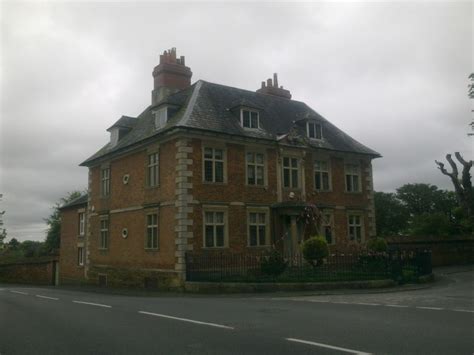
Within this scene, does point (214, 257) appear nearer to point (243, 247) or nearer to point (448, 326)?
point (243, 247)

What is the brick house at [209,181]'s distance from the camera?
2429 cm

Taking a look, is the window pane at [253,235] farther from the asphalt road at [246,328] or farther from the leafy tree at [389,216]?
the leafy tree at [389,216]

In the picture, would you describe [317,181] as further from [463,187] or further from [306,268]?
[463,187]

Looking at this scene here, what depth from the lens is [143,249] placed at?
26.3 metres

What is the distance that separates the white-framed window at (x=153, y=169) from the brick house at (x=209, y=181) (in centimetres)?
6

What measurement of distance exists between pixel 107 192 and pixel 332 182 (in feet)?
48.3

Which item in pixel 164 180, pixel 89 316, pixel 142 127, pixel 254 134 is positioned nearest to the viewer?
pixel 89 316

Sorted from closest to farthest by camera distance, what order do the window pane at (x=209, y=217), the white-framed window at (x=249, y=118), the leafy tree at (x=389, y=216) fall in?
the window pane at (x=209, y=217) < the white-framed window at (x=249, y=118) < the leafy tree at (x=389, y=216)

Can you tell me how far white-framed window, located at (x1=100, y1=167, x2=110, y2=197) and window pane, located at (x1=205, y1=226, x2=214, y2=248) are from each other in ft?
32.0

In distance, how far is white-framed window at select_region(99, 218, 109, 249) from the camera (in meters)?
30.8

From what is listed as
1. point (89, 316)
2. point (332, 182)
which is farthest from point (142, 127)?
point (89, 316)

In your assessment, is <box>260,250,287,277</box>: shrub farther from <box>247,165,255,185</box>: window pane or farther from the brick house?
<box>247,165,255,185</box>: window pane

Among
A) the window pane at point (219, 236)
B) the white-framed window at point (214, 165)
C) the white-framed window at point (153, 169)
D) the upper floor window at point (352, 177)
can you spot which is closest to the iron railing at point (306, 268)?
the window pane at point (219, 236)

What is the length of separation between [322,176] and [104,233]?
14.8 meters
